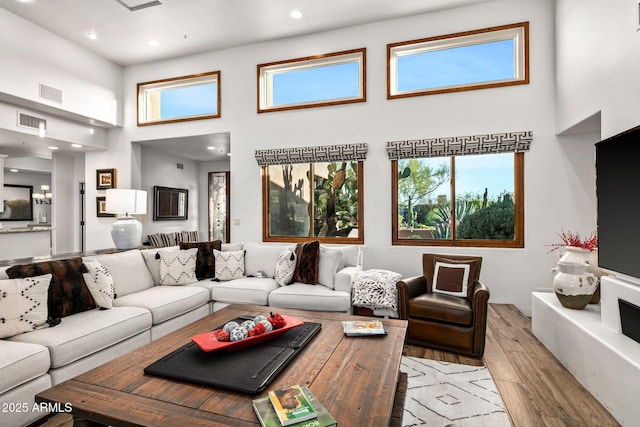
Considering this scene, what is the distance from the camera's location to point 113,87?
5824mm

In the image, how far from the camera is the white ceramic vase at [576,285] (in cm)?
270

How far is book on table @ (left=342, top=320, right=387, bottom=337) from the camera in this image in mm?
2068

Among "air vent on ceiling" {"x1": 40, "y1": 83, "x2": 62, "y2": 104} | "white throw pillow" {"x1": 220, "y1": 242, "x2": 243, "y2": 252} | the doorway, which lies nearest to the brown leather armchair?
"white throw pillow" {"x1": 220, "y1": 242, "x2": 243, "y2": 252}

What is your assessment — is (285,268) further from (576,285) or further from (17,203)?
(17,203)

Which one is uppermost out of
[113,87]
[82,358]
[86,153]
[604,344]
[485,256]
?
[113,87]

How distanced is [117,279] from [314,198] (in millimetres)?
2873

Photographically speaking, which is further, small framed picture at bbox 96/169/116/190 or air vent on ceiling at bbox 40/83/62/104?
small framed picture at bbox 96/169/116/190

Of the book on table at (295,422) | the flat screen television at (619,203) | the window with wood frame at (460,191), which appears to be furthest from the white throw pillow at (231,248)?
the flat screen television at (619,203)

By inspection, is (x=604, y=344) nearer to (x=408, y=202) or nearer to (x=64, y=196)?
(x=408, y=202)

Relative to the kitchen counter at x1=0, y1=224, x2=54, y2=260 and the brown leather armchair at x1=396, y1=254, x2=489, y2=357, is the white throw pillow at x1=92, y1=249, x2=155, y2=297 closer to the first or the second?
the brown leather armchair at x1=396, y1=254, x2=489, y2=357

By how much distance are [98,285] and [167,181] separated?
4.76 m

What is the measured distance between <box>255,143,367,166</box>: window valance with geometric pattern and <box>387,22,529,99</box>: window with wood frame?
91cm

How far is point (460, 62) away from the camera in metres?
4.49

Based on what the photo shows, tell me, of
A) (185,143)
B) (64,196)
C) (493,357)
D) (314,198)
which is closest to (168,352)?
(493,357)
